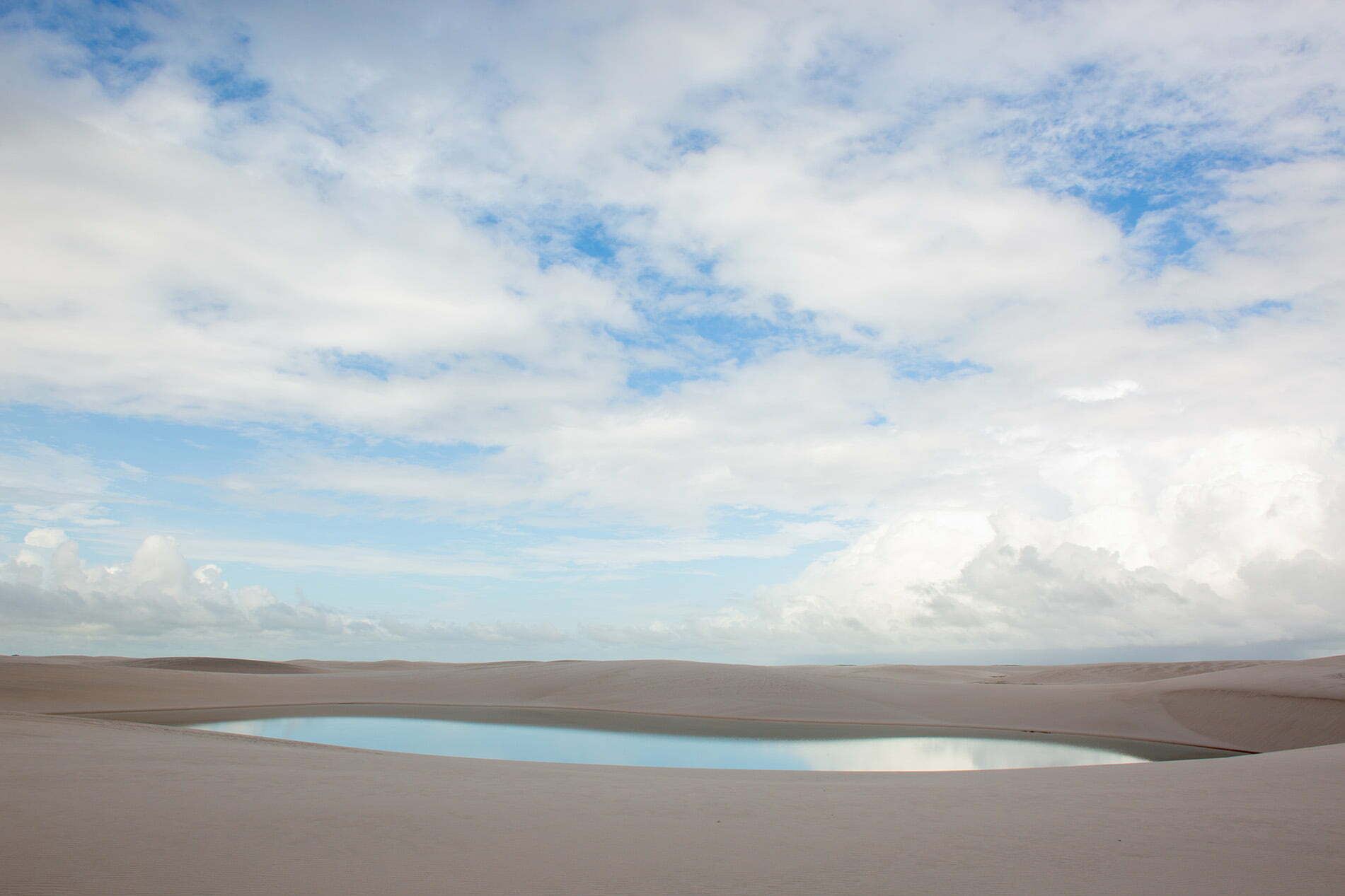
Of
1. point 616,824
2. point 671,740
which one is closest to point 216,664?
point 671,740

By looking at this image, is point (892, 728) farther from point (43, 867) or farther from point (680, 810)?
point (43, 867)

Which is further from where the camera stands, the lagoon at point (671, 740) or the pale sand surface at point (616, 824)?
the lagoon at point (671, 740)

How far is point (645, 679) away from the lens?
29.8 m

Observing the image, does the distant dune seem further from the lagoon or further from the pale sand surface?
the pale sand surface

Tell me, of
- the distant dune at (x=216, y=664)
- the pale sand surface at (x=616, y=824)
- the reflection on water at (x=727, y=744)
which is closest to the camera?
the pale sand surface at (x=616, y=824)

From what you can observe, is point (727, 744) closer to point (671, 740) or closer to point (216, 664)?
point (671, 740)

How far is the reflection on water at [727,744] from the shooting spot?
14984 mm

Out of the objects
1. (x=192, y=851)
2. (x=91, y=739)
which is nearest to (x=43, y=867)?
(x=192, y=851)

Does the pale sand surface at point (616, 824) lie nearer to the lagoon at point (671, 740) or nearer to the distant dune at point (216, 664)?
the lagoon at point (671, 740)

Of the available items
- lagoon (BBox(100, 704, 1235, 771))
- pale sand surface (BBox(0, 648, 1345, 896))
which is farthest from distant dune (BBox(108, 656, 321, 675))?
Result: pale sand surface (BBox(0, 648, 1345, 896))

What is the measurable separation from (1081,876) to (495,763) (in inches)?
281

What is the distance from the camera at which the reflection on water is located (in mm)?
14984

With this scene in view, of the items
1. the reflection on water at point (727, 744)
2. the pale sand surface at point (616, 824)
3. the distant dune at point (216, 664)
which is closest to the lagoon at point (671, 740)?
the reflection on water at point (727, 744)

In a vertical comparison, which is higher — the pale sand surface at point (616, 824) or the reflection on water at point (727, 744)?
the pale sand surface at point (616, 824)
